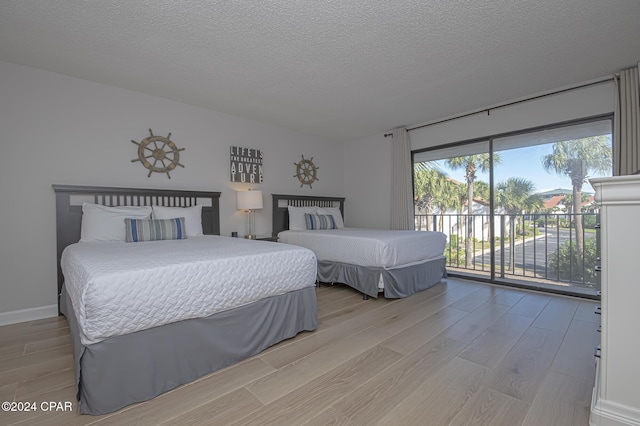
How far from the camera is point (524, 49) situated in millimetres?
2393

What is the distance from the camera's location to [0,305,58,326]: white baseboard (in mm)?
2513

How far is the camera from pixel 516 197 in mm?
3859

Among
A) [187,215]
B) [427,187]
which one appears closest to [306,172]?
[427,187]

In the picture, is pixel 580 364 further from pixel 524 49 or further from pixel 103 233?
pixel 103 233

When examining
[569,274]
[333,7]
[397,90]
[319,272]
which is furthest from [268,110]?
[569,274]

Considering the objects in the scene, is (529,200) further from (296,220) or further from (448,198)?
(296,220)

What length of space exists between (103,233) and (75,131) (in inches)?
45.6

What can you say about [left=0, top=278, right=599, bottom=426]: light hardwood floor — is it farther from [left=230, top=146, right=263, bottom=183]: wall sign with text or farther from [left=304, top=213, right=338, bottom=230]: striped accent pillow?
[left=230, top=146, right=263, bottom=183]: wall sign with text

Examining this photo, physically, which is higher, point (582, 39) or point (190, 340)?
point (582, 39)

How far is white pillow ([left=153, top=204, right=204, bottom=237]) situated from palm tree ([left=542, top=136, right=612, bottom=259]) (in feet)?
14.8

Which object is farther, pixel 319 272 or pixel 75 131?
pixel 319 272

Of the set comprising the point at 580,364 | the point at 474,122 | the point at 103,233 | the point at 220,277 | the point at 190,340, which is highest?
the point at 474,122

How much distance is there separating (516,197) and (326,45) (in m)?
3.34

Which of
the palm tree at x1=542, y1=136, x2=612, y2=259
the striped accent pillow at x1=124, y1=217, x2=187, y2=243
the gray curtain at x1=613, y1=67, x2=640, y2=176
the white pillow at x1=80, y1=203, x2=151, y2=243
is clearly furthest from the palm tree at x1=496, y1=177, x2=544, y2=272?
the white pillow at x1=80, y1=203, x2=151, y2=243
